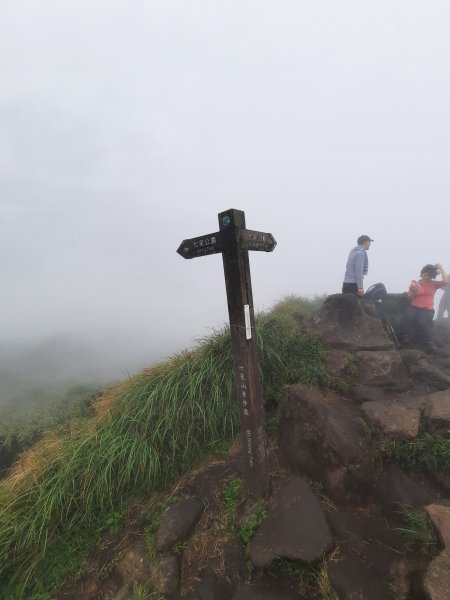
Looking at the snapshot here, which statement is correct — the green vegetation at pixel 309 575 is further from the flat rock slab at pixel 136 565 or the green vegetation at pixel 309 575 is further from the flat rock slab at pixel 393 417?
the flat rock slab at pixel 393 417

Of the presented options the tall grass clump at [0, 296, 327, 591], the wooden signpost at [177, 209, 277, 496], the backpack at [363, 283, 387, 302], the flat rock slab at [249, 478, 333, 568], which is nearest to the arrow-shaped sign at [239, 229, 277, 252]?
the wooden signpost at [177, 209, 277, 496]

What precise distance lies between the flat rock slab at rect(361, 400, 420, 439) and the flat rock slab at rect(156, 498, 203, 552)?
2.64 m

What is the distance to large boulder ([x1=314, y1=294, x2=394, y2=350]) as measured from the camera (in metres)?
5.86

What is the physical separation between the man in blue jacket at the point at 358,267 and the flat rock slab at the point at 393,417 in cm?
367

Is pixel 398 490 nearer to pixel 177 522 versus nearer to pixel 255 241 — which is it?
pixel 177 522

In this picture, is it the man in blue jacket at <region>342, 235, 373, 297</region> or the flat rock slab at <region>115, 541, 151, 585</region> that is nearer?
the flat rock slab at <region>115, 541, 151, 585</region>

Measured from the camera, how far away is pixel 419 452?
140 inches

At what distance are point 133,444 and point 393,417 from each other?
378 centimetres

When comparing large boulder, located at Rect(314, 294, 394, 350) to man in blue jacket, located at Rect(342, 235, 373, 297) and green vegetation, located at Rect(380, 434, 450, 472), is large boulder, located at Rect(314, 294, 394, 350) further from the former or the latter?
green vegetation, located at Rect(380, 434, 450, 472)

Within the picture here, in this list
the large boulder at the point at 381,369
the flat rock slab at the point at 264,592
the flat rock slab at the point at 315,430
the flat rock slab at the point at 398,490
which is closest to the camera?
the flat rock slab at the point at 264,592

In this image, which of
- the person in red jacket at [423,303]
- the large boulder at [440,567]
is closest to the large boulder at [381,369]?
the person in red jacket at [423,303]

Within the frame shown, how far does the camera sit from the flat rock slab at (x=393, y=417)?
3.75 meters

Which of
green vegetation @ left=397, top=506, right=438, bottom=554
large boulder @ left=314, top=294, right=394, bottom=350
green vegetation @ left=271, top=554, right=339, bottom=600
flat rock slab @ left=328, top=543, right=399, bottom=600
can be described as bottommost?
green vegetation @ left=271, top=554, right=339, bottom=600

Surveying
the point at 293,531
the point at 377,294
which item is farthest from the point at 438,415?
the point at 377,294
